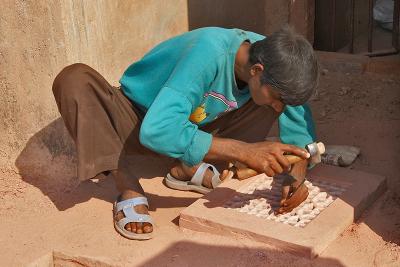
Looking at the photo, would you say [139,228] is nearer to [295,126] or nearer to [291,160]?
[291,160]

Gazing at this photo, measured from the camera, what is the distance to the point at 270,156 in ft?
8.86

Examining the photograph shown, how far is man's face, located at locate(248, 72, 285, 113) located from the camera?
2728 millimetres

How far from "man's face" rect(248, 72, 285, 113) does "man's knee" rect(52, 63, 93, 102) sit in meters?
0.84

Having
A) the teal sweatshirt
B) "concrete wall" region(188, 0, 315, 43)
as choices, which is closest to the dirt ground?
the teal sweatshirt

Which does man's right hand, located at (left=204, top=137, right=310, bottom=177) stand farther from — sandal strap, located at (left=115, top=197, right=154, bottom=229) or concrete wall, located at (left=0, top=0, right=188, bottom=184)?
concrete wall, located at (left=0, top=0, right=188, bottom=184)

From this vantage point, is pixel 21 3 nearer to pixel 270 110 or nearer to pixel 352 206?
pixel 270 110

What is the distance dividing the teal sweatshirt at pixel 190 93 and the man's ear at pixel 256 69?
18 centimetres

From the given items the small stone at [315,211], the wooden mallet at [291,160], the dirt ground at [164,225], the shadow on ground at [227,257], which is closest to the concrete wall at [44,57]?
the dirt ground at [164,225]

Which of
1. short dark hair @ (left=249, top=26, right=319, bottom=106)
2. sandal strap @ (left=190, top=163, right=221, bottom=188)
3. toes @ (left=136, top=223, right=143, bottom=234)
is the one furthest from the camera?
sandal strap @ (left=190, top=163, right=221, bottom=188)

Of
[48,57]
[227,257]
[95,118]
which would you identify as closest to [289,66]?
[227,257]

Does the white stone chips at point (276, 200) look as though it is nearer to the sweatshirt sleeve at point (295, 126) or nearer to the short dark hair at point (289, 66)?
the sweatshirt sleeve at point (295, 126)

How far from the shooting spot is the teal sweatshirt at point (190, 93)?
2.74 meters

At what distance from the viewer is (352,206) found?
3.13 meters

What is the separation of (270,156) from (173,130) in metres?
0.43
